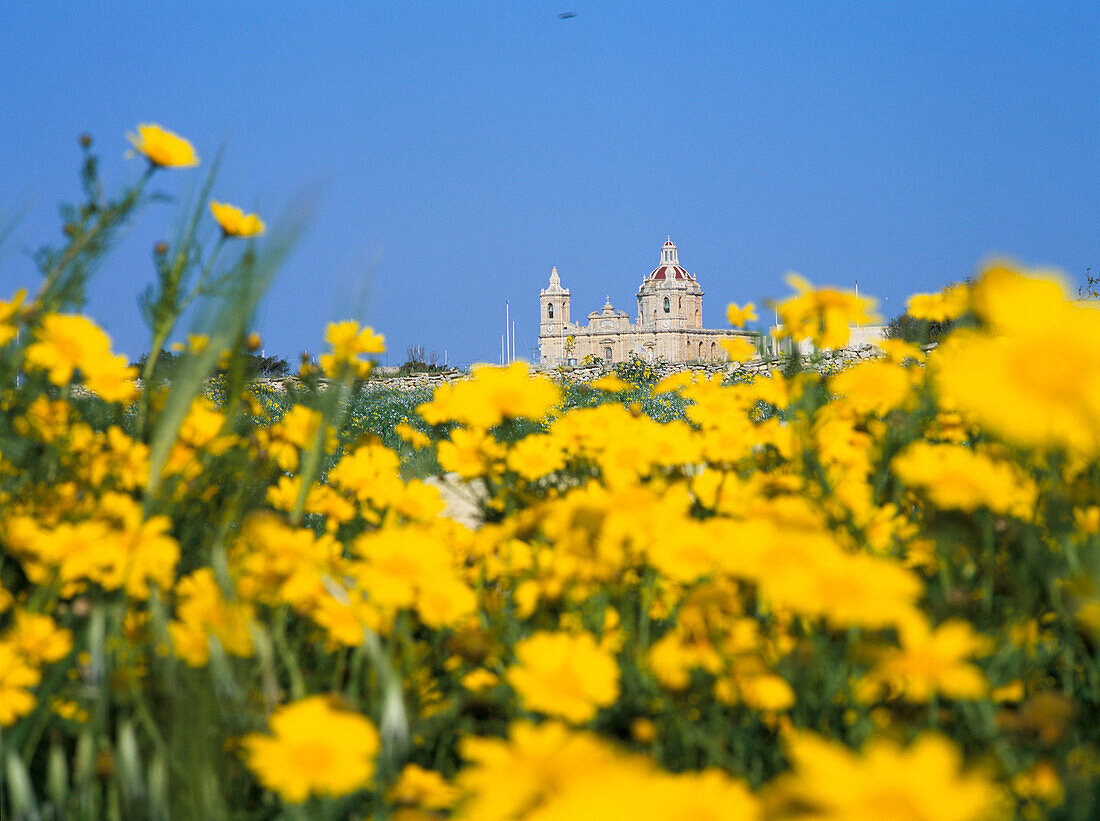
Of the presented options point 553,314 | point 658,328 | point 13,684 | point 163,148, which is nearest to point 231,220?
point 163,148

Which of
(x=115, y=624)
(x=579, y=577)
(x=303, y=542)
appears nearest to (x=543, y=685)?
(x=579, y=577)

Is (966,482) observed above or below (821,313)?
below

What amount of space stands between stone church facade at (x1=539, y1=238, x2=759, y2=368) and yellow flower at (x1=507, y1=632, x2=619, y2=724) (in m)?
83.8

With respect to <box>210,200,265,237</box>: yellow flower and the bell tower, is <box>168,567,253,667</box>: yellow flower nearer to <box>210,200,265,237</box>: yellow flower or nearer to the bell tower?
<box>210,200,265,237</box>: yellow flower

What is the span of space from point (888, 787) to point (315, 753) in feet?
2.08

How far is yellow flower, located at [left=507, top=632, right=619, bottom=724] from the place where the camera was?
1.15 m

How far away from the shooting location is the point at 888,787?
684 millimetres

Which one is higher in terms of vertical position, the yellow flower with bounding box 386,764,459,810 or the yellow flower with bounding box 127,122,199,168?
the yellow flower with bounding box 127,122,199,168

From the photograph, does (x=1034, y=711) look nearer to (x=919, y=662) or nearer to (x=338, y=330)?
(x=919, y=662)

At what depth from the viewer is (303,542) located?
162 centimetres

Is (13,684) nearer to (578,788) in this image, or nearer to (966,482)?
(578,788)

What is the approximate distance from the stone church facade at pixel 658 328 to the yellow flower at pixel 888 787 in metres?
84.4

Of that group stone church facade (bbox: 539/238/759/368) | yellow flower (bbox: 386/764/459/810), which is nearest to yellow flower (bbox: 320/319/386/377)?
yellow flower (bbox: 386/764/459/810)

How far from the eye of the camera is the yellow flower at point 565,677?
3.76ft
